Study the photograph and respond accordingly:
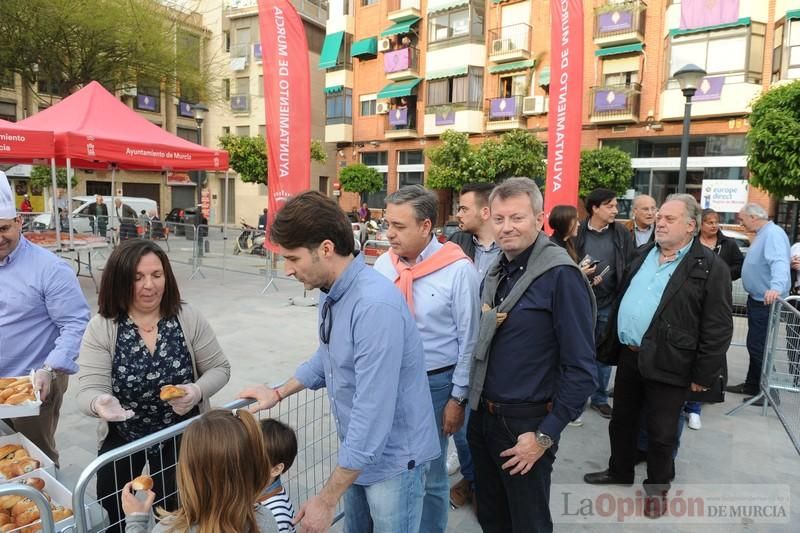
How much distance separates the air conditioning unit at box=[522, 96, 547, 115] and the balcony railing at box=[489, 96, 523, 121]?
1.40ft

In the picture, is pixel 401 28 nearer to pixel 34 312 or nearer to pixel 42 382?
pixel 34 312

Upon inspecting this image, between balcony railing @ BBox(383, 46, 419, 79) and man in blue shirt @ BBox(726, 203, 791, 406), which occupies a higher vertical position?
balcony railing @ BBox(383, 46, 419, 79)

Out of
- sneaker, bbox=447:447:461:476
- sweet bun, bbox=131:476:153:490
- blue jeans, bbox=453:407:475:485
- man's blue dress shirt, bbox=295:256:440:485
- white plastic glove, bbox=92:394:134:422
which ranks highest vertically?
man's blue dress shirt, bbox=295:256:440:485

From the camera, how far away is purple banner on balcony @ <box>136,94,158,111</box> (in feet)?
105

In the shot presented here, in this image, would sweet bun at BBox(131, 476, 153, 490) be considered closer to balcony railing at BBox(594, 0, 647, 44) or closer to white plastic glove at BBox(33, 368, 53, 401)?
white plastic glove at BBox(33, 368, 53, 401)

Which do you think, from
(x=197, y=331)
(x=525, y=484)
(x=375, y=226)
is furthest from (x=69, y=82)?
(x=525, y=484)

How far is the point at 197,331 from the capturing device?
7.92 ft

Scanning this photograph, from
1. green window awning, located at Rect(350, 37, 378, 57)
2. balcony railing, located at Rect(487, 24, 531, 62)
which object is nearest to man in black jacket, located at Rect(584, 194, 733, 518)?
balcony railing, located at Rect(487, 24, 531, 62)

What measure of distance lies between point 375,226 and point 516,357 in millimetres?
17149

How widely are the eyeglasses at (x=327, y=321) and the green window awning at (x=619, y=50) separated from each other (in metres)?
22.3

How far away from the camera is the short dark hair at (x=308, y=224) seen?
1606 mm

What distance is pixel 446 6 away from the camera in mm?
24625

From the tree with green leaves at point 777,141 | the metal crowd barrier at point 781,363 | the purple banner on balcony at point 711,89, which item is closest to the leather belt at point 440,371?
the metal crowd barrier at point 781,363

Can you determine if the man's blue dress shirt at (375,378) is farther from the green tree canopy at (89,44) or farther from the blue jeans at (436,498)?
the green tree canopy at (89,44)
